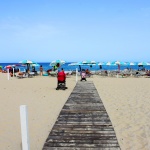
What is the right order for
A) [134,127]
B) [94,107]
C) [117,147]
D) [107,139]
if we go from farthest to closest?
[94,107], [134,127], [107,139], [117,147]

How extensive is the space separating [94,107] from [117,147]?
385cm

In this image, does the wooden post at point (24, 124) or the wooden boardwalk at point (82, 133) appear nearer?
the wooden post at point (24, 124)

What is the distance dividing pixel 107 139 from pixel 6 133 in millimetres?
2578

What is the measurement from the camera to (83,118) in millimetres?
7016

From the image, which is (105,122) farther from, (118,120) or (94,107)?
(94,107)

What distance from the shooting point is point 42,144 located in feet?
17.4

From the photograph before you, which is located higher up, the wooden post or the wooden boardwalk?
the wooden post

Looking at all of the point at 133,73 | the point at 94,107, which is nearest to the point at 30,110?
the point at 94,107

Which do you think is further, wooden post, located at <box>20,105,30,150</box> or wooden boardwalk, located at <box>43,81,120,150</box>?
wooden boardwalk, located at <box>43,81,120,150</box>

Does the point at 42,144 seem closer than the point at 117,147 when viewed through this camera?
No

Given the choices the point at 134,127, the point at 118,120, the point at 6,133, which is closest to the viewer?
the point at 6,133

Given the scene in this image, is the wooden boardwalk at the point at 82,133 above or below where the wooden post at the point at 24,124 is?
below

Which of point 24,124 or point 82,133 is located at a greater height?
point 24,124

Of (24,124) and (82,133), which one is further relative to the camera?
(82,133)
